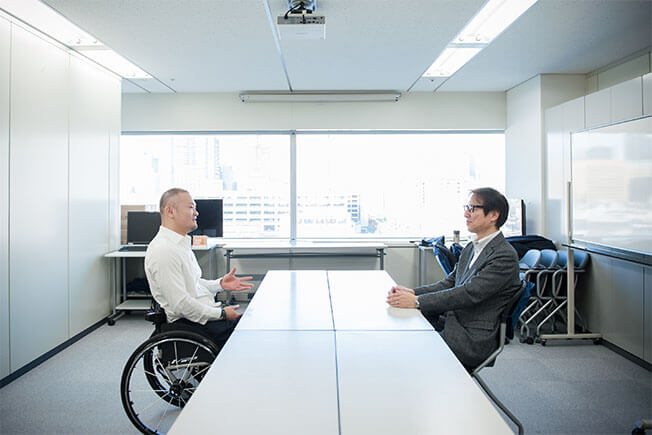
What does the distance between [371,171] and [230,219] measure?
6.94 feet

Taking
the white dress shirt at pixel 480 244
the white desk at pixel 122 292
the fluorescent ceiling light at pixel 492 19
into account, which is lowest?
the white desk at pixel 122 292

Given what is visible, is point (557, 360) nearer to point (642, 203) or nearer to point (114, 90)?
point (642, 203)

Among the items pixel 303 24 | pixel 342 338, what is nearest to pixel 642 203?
pixel 342 338

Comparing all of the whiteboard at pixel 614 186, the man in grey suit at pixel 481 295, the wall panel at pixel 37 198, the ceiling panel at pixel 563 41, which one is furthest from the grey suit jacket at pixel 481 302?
the wall panel at pixel 37 198

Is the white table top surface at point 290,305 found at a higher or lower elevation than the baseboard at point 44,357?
higher

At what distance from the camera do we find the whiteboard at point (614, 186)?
3.02m

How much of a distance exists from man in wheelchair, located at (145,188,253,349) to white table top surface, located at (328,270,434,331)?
654 millimetres

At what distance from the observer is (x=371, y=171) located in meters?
5.95

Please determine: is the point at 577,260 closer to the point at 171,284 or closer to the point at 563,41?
the point at 563,41

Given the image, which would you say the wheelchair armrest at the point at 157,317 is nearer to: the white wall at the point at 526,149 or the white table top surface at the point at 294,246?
the white table top surface at the point at 294,246

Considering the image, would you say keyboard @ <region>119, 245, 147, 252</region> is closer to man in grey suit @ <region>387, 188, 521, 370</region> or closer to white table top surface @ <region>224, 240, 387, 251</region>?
white table top surface @ <region>224, 240, 387, 251</region>

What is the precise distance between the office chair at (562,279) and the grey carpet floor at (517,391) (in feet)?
1.00

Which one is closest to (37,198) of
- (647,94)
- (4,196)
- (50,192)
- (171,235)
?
(50,192)

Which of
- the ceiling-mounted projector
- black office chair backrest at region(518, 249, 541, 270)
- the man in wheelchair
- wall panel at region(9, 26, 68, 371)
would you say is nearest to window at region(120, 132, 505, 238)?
black office chair backrest at region(518, 249, 541, 270)
